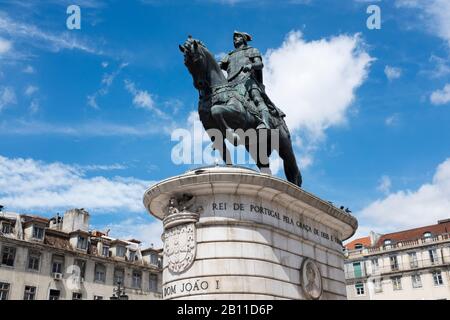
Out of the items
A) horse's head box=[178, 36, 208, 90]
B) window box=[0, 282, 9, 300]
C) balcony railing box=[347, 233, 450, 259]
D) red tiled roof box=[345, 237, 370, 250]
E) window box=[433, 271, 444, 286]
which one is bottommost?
window box=[0, 282, 9, 300]

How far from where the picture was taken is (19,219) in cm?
4744

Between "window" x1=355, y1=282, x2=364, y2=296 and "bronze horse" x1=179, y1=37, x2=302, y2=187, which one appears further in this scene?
"window" x1=355, y1=282, x2=364, y2=296

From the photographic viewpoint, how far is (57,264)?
48688 millimetres

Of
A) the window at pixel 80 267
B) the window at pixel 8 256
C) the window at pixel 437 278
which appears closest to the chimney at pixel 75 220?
the window at pixel 80 267

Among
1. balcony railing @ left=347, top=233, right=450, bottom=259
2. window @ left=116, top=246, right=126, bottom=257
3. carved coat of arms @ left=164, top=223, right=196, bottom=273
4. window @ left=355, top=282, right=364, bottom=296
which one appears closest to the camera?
carved coat of arms @ left=164, top=223, right=196, bottom=273

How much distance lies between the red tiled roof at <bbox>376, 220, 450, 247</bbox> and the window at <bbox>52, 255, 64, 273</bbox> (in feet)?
128

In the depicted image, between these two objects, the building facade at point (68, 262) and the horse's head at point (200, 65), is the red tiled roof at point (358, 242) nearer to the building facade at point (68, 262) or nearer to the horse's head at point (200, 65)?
the building facade at point (68, 262)

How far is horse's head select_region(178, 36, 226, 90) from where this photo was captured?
51.5 feet

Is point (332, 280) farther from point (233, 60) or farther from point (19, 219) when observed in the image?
point (19, 219)

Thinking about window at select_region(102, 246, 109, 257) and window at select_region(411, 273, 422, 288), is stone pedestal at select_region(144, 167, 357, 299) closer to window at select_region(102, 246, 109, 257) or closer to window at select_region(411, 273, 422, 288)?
window at select_region(102, 246, 109, 257)

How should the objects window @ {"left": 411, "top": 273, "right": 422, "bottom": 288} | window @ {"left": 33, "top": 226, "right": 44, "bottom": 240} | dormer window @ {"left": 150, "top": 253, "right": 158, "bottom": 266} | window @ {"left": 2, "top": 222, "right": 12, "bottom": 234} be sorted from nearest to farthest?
1. window @ {"left": 2, "top": 222, "right": 12, "bottom": 234}
2. window @ {"left": 33, "top": 226, "right": 44, "bottom": 240}
3. dormer window @ {"left": 150, "top": 253, "right": 158, "bottom": 266}
4. window @ {"left": 411, "top": 273, "right": 422, "bottom": 288}

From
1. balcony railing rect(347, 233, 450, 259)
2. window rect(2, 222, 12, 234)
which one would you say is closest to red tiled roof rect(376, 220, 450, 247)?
balcony railing rect(347, 233, 450, 259)

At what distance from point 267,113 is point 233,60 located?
8.04 feet

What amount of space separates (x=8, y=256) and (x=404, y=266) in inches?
1694
